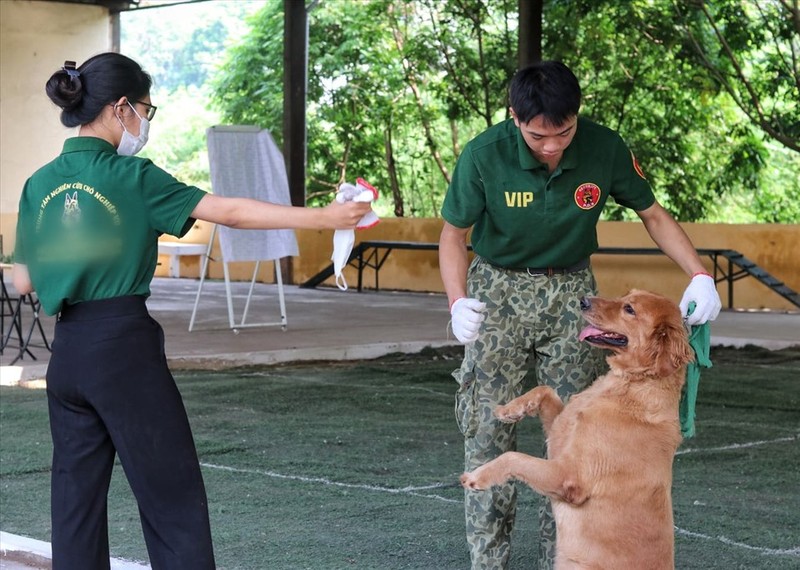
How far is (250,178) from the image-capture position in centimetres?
1334

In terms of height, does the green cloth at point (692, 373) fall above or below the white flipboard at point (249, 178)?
below

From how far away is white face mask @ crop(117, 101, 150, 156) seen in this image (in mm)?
3695

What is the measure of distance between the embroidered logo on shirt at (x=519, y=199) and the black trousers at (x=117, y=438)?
1.40 m

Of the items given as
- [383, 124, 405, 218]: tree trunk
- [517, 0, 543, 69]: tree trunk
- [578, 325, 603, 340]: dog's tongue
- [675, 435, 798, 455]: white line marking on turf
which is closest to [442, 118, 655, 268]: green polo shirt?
[578, 325, 603, 340]: dog's tongue

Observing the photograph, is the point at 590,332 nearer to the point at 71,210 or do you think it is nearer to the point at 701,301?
the point at 701,301

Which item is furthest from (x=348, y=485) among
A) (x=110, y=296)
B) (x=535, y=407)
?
(x=110, y=296)

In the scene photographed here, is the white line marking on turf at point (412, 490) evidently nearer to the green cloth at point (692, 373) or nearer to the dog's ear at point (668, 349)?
the green cloth at point (692, 373)

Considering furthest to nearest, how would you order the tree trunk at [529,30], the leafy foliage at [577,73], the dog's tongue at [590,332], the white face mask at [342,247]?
the leafy foliage at [577,73] → the tree trunk at [529,30] → the dog's tongue at [590,332] → the white face mask at [342,247]

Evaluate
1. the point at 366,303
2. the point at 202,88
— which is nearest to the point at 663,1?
the point at 366,303

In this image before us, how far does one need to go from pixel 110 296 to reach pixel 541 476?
1.52 m

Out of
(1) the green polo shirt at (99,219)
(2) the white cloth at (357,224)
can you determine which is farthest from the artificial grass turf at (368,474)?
(2) the white cloth at (357,224)

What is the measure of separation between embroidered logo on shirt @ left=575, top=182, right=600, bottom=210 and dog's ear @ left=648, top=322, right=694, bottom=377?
1.82 ft

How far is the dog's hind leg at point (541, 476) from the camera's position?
4.00 metres

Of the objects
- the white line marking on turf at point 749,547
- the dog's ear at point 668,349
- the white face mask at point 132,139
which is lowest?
the white line marking on turf at point 749,547
